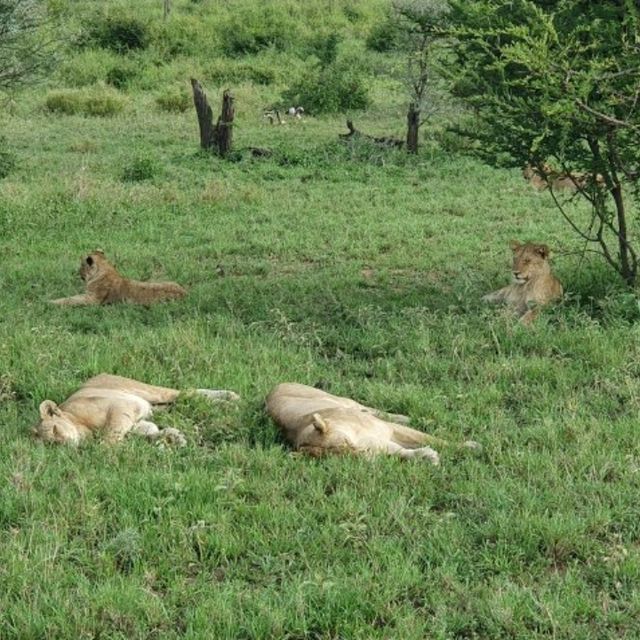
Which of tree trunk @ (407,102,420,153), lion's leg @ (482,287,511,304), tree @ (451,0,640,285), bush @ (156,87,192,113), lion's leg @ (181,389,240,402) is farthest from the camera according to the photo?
bush @ (156,87,192,113)

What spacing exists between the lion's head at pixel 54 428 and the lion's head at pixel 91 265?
3.92 meters

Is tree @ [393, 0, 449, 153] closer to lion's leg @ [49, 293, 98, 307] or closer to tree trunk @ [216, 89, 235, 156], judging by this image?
tree trunk @ [216, 89, 235, 156]

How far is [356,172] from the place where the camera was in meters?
17.6

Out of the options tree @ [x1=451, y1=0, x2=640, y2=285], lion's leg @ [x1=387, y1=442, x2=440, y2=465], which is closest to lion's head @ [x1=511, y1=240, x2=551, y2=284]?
tree @ [x1=451, y1=0, x2=640, y2=285]

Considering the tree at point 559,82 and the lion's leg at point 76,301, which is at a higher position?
the tree at point 559,82

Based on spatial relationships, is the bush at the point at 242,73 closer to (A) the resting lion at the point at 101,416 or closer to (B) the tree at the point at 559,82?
(B) the tree at the point at 559,82

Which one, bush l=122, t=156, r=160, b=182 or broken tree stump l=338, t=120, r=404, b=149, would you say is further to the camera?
broken tree stump l=338, t=120, r=404, b=149

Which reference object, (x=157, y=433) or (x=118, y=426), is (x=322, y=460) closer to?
(x=157, y=433)

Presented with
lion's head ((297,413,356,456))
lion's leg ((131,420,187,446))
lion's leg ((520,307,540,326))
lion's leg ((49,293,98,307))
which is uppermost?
lion's head ((297,413,356,456))

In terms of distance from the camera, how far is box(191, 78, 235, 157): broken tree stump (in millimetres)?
19016

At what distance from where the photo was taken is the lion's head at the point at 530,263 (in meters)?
8.62

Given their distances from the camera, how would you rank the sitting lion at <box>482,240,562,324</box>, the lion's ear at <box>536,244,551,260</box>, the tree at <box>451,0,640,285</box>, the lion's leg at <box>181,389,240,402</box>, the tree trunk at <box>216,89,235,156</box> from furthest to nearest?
the tree trunk at <box>216,89,235,156</box> < the lion's ear at <box>536,244,551,260</box> < the sitting lion at <box>482,240,562,324</box> < the tree at <box>451,0,640,285</box> < the lion's leg at <box>181,389,240,402</box>

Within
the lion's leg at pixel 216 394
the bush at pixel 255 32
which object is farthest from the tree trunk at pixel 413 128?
the bush at pixel 255 32

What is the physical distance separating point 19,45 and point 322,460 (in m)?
11.7
